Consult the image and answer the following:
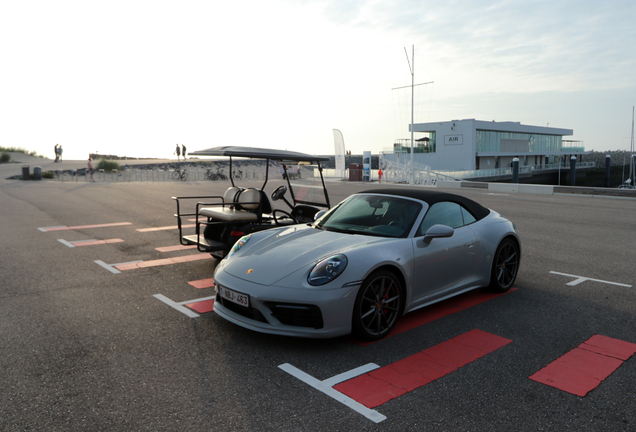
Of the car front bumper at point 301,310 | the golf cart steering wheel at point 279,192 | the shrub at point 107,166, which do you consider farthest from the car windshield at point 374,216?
the shrub at point 107,166

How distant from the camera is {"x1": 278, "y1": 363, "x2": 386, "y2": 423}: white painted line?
3.11 metres

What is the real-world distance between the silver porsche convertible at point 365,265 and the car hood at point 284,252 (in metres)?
0.01

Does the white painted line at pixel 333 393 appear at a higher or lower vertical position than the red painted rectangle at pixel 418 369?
higher

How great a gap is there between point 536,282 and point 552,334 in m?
2.06

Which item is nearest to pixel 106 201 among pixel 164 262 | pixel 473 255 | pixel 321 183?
pixel 164 262

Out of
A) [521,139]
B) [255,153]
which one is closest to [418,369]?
[255,153]

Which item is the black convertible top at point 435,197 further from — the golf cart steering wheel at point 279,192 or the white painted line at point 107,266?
the white painted line at point 107,266

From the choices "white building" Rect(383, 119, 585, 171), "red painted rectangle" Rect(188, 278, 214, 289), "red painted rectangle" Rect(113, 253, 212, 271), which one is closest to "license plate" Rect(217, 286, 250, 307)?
"red painted rectangle" Rect(188, 278, 214, 289)

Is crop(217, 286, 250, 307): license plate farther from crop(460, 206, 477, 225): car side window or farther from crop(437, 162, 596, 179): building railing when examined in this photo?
crop(437, 162, 596, 179): building railing

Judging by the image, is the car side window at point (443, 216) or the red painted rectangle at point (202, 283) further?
the red painted rectangle at point (202, 283)

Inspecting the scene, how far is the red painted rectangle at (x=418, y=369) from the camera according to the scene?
3.43 meters

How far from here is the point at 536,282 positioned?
256 inches

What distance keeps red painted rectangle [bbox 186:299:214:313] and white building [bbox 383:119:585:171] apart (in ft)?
172

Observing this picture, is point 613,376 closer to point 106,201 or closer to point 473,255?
point 473,255
